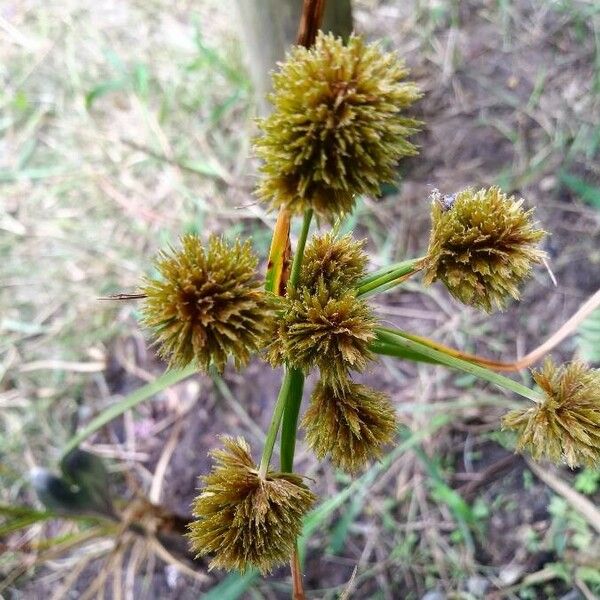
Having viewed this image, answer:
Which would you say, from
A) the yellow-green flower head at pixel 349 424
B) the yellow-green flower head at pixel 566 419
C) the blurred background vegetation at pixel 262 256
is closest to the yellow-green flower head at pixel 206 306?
the yellow-green flower head at pixel 349 424

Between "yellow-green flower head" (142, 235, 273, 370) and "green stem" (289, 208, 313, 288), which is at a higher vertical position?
"green stem" (289, 208, 313, 288)

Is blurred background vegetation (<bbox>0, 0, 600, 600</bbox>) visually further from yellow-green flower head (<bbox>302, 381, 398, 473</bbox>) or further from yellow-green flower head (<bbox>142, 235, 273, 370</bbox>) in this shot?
yellow-green flower head (<bbox>142, 235, 273, 370</bbox>)

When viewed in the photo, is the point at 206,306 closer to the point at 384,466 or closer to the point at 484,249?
the point at 484,249

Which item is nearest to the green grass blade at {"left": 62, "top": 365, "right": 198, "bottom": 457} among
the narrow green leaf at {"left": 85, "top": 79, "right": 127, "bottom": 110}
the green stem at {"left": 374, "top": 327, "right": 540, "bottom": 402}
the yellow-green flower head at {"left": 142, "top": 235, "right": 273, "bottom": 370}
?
the yellow-green flower head at {"left": 142, "top": 235, "right": 273, "bottom": 370}

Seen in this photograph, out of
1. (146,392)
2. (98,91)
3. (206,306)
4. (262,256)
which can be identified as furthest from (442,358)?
(98,91)

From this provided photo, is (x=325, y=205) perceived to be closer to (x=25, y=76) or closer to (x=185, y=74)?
(x=185, y=74)

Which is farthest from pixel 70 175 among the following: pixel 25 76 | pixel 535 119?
pixel 535 119
